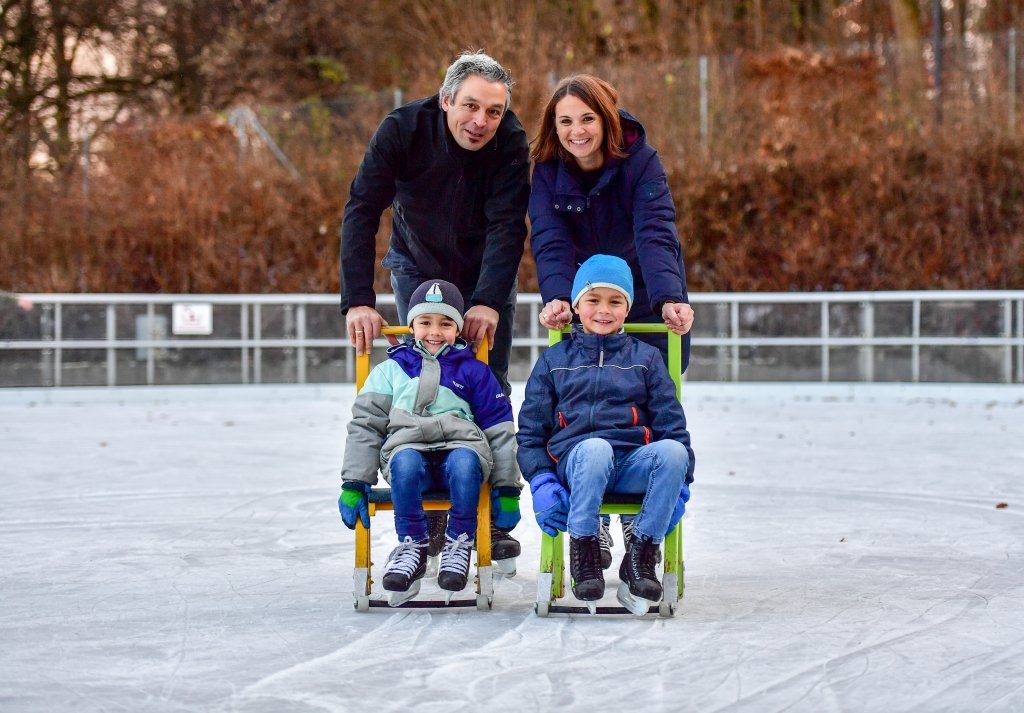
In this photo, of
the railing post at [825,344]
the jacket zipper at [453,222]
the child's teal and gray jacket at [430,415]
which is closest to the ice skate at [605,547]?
the child's teal and gray jacket at [430,415]

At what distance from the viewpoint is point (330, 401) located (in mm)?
14789

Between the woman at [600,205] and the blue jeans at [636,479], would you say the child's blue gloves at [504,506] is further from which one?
the woman at [600,205]

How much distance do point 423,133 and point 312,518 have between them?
6.83 ft

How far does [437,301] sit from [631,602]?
40.0 inches

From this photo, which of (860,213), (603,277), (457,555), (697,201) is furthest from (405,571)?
(860,213)

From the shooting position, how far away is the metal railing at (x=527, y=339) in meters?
14.5

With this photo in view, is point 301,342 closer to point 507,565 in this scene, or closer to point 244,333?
point 244,333

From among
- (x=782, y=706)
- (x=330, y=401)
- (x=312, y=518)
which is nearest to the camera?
(x=782, y=706)

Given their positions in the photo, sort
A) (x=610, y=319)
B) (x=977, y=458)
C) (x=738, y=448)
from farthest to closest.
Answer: (x=738, y=448), (x=977, y=458), (x=610, y=319)

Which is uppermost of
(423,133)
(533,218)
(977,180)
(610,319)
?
(977,180)

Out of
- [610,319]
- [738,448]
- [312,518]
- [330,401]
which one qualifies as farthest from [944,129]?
[610,319]

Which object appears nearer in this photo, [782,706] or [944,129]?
[782,706]

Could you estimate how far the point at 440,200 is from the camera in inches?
178

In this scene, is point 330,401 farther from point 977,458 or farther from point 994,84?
point 994,84
